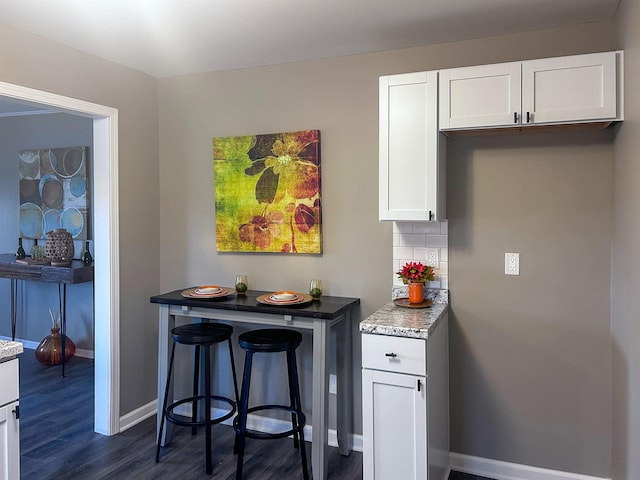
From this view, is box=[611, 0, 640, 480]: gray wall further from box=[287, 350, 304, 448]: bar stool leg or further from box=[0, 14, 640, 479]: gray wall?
box=[287, 350, 304, 448]: bar stool leg

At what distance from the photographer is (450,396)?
9.51 feet

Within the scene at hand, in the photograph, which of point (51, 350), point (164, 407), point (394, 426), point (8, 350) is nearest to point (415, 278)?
point (394, 426)

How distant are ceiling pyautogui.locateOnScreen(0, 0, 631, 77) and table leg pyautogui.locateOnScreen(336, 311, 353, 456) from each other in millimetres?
1626

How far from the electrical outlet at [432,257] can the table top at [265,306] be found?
1.65ft

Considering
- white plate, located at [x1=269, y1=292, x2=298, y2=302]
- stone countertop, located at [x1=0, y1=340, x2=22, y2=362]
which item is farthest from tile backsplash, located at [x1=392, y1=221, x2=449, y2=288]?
stone countertop, located at [x1=0, y1=340, x2=22, y2=362]

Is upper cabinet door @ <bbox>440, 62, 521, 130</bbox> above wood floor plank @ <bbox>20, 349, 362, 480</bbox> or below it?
above

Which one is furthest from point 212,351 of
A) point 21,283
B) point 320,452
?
point 21,283

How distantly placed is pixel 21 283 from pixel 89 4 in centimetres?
387

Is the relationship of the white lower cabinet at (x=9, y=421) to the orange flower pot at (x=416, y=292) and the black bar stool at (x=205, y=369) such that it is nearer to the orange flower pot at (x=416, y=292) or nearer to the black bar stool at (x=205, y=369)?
the black bar stool at (x=205, y=369)

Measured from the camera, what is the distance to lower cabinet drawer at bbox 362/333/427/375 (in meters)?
2.24

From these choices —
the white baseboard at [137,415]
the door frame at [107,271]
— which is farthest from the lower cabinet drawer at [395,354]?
the white baseboard at [137,415]

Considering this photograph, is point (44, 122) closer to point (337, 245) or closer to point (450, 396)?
point (337, 245)

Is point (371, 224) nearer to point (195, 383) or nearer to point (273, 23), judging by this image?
point (273, 23)

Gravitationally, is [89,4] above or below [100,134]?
above
